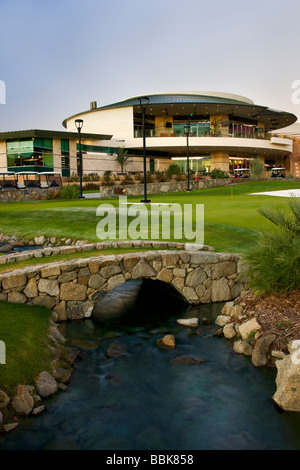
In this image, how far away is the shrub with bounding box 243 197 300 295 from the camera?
8.94m

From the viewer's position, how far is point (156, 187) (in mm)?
39438

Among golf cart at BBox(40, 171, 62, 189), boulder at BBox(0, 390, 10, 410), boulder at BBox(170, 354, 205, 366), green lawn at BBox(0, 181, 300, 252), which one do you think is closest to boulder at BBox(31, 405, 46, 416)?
boulder at BBox(0, 390, 10, 410)

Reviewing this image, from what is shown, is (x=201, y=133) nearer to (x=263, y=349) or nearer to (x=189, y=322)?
(x=189, y=322)

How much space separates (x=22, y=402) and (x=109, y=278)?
4.66 metres

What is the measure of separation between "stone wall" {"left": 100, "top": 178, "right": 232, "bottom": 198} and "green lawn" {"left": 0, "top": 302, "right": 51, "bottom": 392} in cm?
2434

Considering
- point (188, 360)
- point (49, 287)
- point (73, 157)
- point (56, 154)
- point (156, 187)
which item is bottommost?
point (188, 360)

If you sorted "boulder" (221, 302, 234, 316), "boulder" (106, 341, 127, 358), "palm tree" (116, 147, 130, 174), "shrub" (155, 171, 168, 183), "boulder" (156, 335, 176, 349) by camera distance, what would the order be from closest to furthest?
"boulder" (106, 341, 127, 358), "boulder" (156, 335, 176, 349), "boulder" (221, 302, 234, 316), "shrub" (155, 171, 168, 183), "palm tree" (116, 147, 130, 174)

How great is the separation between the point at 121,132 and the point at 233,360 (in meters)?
Result: 61.6

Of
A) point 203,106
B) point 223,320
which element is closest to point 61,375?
point 223,320

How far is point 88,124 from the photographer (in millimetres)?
71125

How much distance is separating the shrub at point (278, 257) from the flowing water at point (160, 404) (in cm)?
167

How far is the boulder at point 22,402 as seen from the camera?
6254 millimetres

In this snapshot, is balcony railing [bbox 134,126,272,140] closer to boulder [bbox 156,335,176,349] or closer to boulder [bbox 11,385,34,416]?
boulder [bbox 156,335,176,349]
